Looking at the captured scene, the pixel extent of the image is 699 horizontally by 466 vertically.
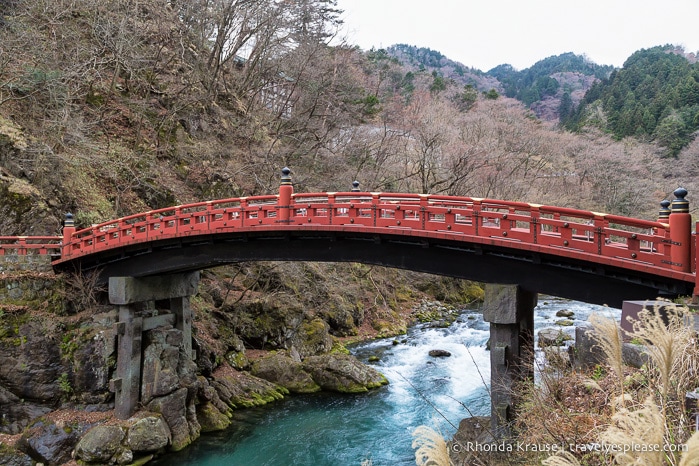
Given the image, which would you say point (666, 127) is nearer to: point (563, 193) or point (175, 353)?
point (563, 193)

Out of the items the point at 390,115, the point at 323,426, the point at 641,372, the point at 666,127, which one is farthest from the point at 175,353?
the point at 666,127

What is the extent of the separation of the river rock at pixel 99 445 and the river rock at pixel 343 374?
24.1 ft

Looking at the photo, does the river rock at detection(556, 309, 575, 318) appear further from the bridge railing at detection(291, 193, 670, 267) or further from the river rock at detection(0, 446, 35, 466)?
the river rock at detection(0, 446, 35, 466)

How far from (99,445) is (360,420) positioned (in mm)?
7531

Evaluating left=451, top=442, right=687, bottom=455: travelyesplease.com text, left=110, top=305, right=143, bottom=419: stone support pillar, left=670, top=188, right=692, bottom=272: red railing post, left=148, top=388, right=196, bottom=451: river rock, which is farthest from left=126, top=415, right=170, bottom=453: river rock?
left=670, top=188, right=692, bottom=272: red railing post

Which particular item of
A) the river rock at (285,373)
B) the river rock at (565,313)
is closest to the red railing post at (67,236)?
the river rock at (285,373)

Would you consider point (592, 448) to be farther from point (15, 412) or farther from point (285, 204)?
point (15, 412)

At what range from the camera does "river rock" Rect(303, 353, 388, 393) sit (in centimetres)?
1759

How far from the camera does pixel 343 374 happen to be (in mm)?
17781

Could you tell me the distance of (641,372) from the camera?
5.64 m

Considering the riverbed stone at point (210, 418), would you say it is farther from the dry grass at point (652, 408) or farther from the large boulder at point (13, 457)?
the dry grass at point (652, 408)

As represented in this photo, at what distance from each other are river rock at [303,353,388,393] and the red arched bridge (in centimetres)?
661

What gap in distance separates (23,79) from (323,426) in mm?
18197

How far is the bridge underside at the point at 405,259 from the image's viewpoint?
889 cm
